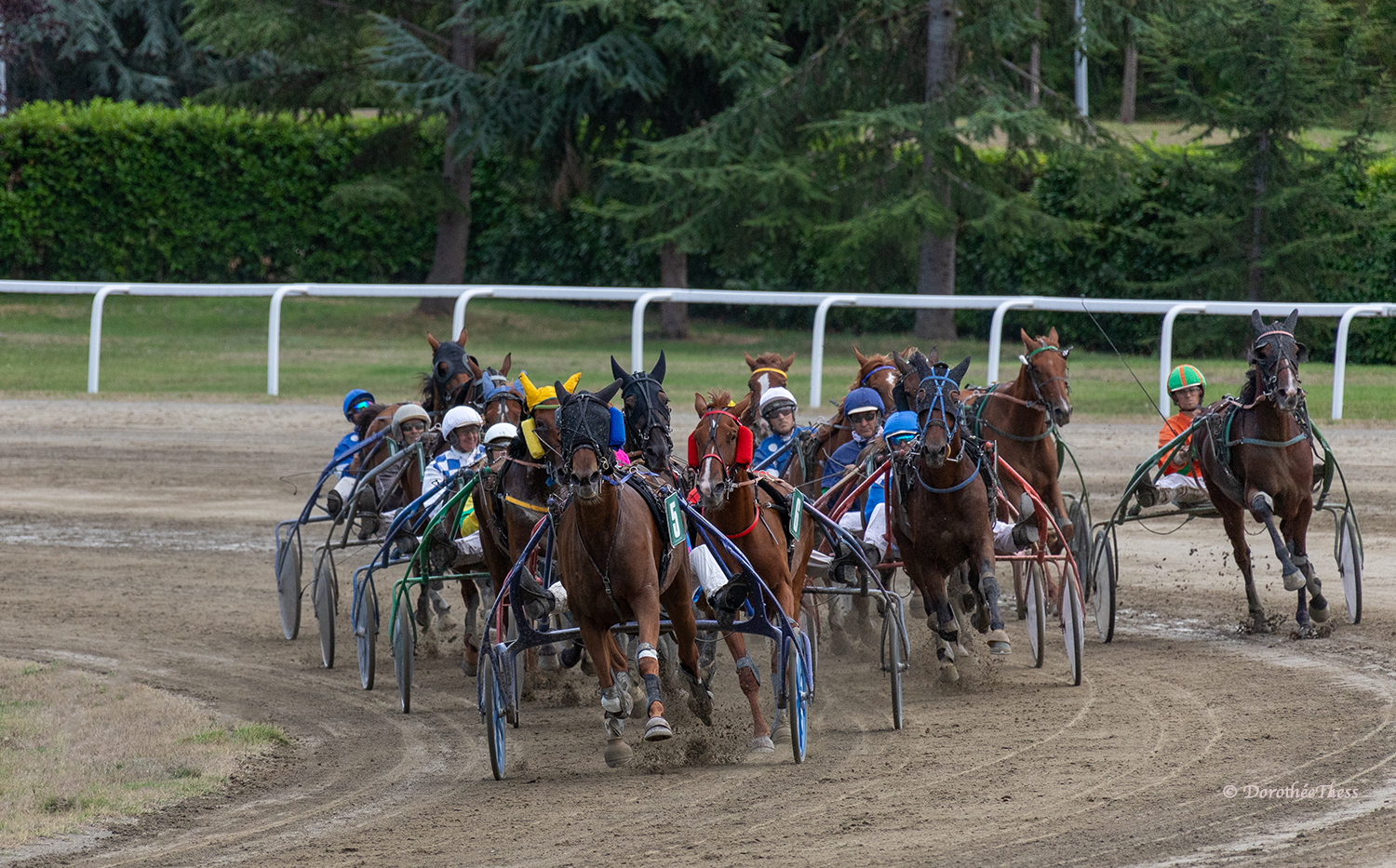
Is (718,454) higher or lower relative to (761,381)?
lower

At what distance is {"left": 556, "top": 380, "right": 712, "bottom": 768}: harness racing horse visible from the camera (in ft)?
19.0

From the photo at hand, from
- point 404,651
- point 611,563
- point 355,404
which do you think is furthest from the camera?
point 355,404

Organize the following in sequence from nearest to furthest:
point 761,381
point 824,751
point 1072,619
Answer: point 824,751
point 1072,619
point 761,381

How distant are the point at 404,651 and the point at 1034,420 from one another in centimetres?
364

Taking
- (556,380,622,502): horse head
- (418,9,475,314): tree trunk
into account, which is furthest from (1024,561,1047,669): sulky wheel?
(418,9,475,314): tree trunk

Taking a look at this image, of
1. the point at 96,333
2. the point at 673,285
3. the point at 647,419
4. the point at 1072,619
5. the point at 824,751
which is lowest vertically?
the point at 824,751

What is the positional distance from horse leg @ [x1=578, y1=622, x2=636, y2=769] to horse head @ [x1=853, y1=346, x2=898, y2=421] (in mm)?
3233

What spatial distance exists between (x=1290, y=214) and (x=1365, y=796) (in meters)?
16.9

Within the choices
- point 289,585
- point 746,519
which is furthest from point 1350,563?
point 289,585

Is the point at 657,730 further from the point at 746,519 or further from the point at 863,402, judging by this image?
the point at 863,402

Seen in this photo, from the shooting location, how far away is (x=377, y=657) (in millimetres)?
9344

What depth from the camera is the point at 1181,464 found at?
980cm

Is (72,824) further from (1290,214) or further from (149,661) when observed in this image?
(1290,214)

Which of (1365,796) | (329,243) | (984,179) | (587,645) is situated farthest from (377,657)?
(329,243)
